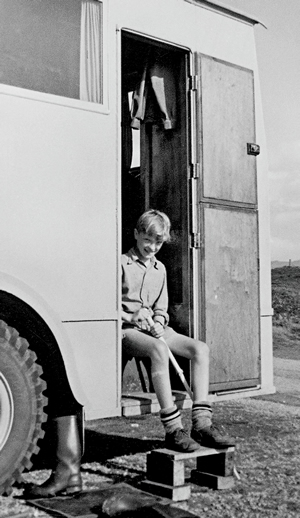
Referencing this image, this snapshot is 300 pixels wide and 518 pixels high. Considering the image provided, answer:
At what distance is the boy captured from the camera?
414 centimetres

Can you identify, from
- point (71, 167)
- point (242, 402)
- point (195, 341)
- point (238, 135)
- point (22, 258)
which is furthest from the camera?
point (242, 402)

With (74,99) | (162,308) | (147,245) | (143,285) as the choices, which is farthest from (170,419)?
(74,99)

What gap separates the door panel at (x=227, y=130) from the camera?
195 inches

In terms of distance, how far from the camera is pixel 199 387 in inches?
171

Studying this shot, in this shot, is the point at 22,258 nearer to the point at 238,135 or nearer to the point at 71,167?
the point at 71,167

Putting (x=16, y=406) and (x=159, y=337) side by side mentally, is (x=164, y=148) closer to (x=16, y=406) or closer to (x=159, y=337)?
(x=159, y=337)

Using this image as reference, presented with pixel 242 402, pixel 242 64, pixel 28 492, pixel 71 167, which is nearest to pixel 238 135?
pixel 242 64

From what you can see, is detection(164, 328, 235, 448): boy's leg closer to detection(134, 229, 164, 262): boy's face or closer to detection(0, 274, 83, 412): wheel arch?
detection(134, 229, 164, 262): boy's face

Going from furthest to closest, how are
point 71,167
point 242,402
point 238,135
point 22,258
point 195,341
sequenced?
point 242,402, point 238,135, point 195,341, point 71,167, point 22,258

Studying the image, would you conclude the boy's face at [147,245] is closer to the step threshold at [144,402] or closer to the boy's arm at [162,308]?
the boy's arm at [162,308]

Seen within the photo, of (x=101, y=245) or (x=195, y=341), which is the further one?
(x=195, y=341)

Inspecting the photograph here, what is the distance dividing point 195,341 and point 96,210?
111 centimetres

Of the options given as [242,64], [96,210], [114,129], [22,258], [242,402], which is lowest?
[242,402]

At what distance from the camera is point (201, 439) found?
419 centimetres
